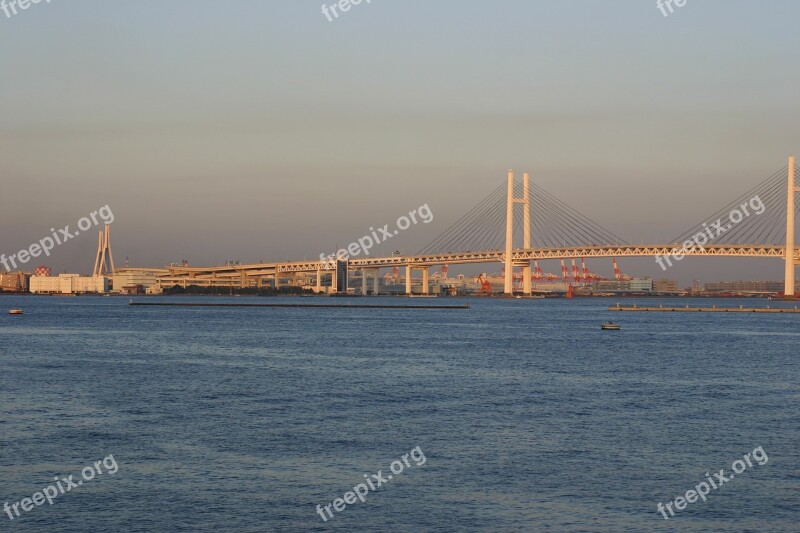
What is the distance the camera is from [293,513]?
12.9 m

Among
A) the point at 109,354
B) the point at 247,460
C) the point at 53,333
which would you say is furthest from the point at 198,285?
the point at 247,460

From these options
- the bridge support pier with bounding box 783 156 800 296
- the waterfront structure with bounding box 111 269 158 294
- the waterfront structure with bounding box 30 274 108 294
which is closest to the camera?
the bridge support pier with bounding box 783 156 800 296

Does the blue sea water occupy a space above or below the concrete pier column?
below

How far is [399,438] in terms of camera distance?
17828 mm

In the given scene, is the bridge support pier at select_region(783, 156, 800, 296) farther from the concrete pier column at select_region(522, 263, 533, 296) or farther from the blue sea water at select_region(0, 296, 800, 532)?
the blue sea water at select_region(0, 296, 800, 532)

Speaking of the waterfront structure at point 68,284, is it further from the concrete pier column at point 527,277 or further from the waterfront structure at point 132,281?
the concrete pier column at point 527,277

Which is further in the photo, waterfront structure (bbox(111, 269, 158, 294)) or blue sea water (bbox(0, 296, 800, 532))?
waterfront structure (bbox(111, 269, 158, 294))

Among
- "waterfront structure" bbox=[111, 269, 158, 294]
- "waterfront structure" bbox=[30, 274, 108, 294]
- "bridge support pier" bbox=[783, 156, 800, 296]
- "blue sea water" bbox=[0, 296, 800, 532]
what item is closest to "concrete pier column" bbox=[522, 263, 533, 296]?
"bridge support pier" bbox=[783, 156, 800, 296]

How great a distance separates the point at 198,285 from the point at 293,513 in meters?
157

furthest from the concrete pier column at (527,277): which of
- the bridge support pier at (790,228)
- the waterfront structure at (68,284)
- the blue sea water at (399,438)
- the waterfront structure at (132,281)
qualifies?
the waterfront structure at (68,284)

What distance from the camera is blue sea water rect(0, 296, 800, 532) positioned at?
13.0 metres

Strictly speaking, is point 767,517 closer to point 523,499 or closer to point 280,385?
point 523,499

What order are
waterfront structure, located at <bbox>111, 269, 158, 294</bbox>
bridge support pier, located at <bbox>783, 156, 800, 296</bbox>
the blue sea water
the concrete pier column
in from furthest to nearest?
waterfront structure, located at <bbox>111, 269, 158, 294</bbox> < the concrete pier column < bridge support pier, located at <bbox>783, 156, 800, 296</bbox> < the blue sea water

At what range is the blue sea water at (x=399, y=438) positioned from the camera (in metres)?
13.0
